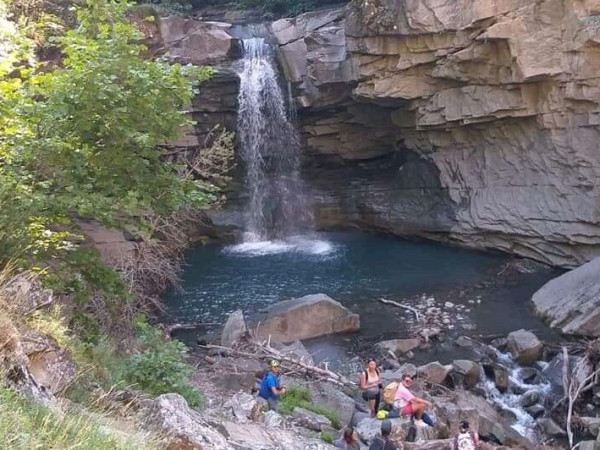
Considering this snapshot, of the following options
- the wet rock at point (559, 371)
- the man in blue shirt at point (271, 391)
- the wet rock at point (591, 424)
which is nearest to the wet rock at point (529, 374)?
the wet rock at point (559, 371)

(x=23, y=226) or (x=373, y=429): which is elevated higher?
(x=23, y=226)

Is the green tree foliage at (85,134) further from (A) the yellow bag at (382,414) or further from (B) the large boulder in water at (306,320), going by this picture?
(B) the large boulder in water at (306,320)

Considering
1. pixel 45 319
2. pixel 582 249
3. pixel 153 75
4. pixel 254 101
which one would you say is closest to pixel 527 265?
pixel 582 249

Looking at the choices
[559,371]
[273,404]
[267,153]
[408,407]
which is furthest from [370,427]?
[267,153]

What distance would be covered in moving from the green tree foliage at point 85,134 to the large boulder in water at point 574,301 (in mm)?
9953

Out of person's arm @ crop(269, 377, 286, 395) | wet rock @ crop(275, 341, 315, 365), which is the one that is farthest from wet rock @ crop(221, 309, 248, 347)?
person's arm @ crop(269, 377, 286, 395)

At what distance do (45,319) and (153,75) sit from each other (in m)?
3.09

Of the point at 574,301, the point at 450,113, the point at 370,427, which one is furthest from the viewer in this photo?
the point at 450,113

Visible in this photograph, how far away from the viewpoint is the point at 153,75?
7504 mm

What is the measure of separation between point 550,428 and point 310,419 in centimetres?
438

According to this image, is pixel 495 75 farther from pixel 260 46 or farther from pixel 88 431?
pixel 88 431

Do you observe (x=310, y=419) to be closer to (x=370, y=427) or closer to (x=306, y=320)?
(x=370, y=427)

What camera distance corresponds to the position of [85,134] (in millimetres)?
A: 7434

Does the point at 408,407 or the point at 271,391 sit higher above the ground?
the point at 271,391
